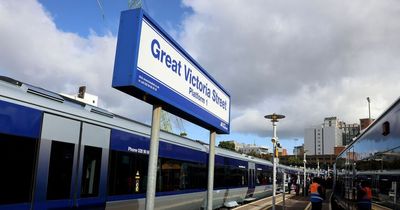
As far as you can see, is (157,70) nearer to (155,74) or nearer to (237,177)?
(155,74)

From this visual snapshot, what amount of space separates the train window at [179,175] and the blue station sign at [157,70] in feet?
17.4

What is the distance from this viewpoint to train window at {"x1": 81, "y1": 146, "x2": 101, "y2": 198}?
8156mm

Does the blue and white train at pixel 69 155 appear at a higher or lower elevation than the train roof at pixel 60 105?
lower

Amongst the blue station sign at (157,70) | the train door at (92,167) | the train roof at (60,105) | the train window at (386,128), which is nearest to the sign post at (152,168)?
the blue station sign at (157,70)

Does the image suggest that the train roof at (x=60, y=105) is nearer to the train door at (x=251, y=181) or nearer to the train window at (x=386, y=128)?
the train window at (x=386, y=128)

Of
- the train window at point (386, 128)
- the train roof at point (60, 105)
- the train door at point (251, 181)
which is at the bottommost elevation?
the train door at point (251, 181)

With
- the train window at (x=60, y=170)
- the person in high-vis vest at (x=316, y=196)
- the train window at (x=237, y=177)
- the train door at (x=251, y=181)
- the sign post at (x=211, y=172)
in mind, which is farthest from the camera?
the train door at (x=251, y=181)

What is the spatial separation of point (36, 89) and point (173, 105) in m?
3.04

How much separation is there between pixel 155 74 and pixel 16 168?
3013mm

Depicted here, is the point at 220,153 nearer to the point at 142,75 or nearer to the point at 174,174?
the point at 174,174

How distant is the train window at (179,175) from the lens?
41.4 feet

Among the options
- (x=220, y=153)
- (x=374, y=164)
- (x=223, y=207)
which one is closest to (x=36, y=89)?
(x=374, y=164)

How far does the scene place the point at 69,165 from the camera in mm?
7703

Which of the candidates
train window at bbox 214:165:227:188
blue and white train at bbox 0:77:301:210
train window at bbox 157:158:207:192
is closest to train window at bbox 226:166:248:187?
train window at bbox 214:165:227:188
